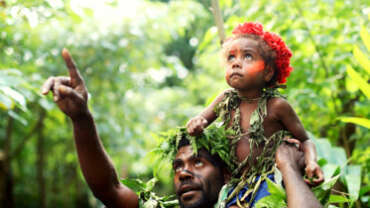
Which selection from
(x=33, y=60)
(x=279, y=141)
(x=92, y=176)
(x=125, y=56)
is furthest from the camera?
(x=125, y=56)

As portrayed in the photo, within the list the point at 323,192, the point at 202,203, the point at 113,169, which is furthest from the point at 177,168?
the point at 323,192

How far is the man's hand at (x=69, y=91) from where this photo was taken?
4.13 feet

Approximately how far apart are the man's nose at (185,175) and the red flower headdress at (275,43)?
23.8 inches

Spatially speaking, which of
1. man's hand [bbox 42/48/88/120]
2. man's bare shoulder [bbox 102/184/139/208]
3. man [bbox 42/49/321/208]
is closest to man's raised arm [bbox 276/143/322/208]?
man [bbox 42/49/321/208]

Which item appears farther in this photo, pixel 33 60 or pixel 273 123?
pixel 33 60

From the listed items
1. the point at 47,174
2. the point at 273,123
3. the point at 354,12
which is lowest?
the point at 47,174

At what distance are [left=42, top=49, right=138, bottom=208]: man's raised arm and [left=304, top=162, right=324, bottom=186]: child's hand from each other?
2.54ft

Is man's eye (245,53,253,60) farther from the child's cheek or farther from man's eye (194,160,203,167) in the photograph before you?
man's eye (194,160,203,167)

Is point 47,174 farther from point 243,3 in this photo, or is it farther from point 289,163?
point 289,163

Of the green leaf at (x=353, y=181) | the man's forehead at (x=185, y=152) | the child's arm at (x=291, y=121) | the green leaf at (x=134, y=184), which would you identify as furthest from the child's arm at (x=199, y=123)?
the green leaf at (x=353, y=181)

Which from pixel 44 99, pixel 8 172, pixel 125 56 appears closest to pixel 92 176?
pixel 44 99

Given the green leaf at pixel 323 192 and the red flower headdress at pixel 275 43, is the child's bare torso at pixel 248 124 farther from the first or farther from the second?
the green leaf at pixel 323 192

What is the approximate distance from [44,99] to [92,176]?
6.22 feet

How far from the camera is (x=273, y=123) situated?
164 cm
